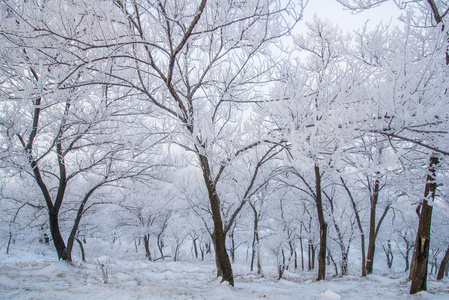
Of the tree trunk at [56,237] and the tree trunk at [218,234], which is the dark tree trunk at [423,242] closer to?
the tree trunk at [218,234]

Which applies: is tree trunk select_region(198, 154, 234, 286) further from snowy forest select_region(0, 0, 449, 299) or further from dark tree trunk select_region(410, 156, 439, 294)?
dark tree trunk select_region(410, 156, 439, 294)

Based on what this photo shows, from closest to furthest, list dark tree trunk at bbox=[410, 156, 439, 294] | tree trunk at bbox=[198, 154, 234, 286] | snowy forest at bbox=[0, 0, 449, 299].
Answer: snowy forest at bbox=[0, 0, 449, 299], dark tree trunk at bbox=[410, 156, 439, 294], tree trunk at bbox=[198, 154, 234, 286]

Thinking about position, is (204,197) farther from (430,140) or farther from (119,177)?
(430,140)

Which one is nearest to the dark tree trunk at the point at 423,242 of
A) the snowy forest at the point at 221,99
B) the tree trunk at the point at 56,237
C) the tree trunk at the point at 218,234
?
the snowy forest at the point at 221,99

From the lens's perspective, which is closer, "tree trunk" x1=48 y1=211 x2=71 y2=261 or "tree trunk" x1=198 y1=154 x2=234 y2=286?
"tree trunk" x1=198 y1=154 x2=234 y2=286

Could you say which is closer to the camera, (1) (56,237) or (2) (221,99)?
(2) (221,99)

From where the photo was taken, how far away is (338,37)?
22.5ft

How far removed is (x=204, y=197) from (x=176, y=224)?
1210cm

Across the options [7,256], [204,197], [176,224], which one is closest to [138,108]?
[204,197]

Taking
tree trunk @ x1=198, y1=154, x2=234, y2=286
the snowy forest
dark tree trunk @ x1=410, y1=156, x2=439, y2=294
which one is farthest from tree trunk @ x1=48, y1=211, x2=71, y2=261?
dark tree trunk @ x1=410, y1=156, x2=439, y2=294

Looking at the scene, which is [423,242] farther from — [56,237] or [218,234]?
[56,237]

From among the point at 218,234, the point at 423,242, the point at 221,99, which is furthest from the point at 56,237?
the point at 423,242

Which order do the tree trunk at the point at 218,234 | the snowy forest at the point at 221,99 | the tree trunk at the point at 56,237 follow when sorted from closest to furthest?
1. the snowy forest at the point at 221,99
2. the tree trunk at the point at 218,234
3. the tree trunk at the point at 56,237

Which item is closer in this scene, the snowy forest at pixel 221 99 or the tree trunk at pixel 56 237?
the snowy forest at pixel 221 99
